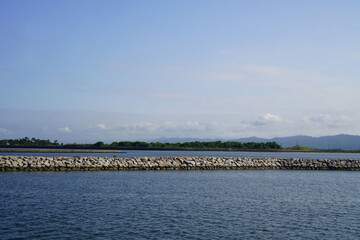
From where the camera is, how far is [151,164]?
49031 mm

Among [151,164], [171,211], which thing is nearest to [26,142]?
[151,164]

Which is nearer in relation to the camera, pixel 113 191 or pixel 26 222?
pixel 26 222

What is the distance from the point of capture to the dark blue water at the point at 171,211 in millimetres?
15844

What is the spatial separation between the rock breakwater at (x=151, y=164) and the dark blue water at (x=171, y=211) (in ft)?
39.0

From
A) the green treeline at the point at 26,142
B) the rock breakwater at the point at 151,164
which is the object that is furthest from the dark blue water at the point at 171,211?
the green treeline at the point at 26,142

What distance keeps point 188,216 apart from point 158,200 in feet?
17.1

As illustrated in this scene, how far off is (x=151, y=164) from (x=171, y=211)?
2896 cm

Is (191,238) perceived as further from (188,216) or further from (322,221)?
(322,221)

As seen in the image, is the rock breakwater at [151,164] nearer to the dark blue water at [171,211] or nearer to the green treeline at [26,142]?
the dark blue water at [171,211]

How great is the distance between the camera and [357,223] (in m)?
18.6

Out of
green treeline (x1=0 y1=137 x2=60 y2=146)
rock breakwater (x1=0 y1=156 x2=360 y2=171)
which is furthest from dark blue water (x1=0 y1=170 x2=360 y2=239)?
green treeline (x1=0 y1=137 x2=60 y2=146)

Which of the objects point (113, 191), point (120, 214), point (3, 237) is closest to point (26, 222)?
point (3, 237)

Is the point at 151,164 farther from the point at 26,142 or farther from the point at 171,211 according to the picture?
the point at 26,142

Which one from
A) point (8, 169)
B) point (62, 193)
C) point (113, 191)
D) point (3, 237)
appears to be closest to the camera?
point (3, 237)
